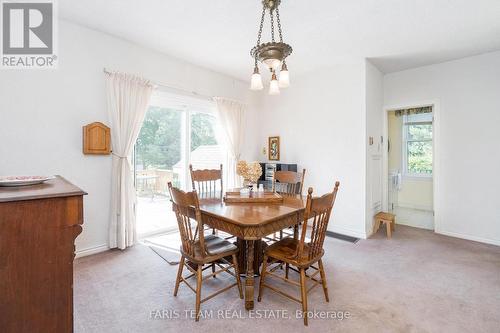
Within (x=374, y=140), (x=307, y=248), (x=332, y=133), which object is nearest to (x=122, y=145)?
(x=307, y=248)

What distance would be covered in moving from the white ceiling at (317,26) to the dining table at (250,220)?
190 cm

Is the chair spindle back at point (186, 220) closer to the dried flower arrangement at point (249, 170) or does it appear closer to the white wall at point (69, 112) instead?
the dried flower arrangement at point (249, 170)

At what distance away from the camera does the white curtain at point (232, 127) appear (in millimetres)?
4277

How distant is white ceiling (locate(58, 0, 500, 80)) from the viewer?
235 cm

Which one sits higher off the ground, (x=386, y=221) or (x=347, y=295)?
(x=386, y=221)

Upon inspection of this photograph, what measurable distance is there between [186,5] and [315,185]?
3124 mm

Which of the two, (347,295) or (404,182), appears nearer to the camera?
(347,295)

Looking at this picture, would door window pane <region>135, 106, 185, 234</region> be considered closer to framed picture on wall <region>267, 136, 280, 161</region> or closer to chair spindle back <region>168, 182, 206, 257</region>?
framed picture on wall <region>267, 136, 280, 161</region>

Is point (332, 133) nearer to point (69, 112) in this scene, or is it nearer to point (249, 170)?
point (249, 170)

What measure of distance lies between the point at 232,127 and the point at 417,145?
11.8 ft

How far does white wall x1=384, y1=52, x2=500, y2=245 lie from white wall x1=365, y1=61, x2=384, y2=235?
0.50m

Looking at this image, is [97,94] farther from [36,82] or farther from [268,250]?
[268,250]

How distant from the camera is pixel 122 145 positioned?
304 centimetres

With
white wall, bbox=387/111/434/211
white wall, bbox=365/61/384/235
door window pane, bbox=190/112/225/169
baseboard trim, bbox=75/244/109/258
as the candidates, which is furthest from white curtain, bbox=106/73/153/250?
white wall, bbox=387/111/434/211
